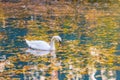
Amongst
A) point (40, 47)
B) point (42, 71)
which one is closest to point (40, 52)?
point (40, 47)

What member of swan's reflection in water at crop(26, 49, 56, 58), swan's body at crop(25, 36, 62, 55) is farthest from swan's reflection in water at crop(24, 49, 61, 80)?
swan's body at crop(25, 36, 62, 55)

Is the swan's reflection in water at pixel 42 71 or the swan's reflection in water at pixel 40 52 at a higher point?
the swan's reflection in water at pixel 42 71

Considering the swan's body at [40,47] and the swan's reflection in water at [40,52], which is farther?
the swan's body at [40,47]

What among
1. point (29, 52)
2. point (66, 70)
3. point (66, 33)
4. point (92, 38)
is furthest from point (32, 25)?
point (66, 70)

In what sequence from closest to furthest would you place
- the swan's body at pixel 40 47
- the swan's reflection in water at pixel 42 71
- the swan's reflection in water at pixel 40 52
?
the swan's reflection in water at pixel 42 71 → the swan's reflection in water at pixel 40 52 → the swan's body at pixel 40 47

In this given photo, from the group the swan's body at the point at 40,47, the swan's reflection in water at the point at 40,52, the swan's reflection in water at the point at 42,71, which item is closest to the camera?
the swan's reflection in water at the point at 42,71

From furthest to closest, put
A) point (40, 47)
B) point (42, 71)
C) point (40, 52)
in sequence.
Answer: point (40, 47) → point (40, 52) → point (42, 71)

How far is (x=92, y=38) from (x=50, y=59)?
196 centimetres

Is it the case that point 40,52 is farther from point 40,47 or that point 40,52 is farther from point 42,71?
point 42,71

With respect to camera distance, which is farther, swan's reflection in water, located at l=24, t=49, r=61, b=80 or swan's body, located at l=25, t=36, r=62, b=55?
swan's body, located at l=25, t=36, r=62, b=55

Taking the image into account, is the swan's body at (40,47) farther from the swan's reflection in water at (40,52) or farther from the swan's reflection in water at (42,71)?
the swan's reflection in water at (42,71)

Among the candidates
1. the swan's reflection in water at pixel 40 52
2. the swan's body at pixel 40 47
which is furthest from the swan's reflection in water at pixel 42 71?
the swan's body at pixel 40 47

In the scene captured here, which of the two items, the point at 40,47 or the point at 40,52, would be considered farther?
the point at 40,47

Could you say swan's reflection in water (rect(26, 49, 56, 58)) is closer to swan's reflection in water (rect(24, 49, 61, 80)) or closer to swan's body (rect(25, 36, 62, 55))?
swan's body (rect(25, 36, 62, 55))
